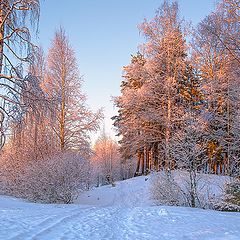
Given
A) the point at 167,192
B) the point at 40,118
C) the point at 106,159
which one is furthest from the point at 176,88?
the point at 106,159

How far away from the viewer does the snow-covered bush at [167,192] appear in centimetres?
1116

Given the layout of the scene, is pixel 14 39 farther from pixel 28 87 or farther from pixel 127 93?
pixel 127 93

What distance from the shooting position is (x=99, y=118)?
54.1 feet

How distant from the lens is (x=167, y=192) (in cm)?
1137

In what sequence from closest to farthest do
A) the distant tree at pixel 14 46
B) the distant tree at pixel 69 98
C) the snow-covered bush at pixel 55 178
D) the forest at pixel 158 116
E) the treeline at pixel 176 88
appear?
the distant tree at pixel 14 46 < the forest at pixel 158 116 < the snow-covered bush at pixel 55 178 < the treeline at pixel 176 88 < the distant tree at pixel 69 98

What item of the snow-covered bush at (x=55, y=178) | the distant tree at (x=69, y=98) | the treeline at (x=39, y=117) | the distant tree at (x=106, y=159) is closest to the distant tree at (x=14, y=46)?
the treeline at (x=39, y=117)

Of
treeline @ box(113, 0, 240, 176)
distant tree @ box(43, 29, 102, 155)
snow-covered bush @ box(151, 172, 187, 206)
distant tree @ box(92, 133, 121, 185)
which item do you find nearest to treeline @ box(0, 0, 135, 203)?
distant tree @ box(43, 29, 102, 155)

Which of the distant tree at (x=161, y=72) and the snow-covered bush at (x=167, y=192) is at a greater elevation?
the distant tree at (x=161, y=72)

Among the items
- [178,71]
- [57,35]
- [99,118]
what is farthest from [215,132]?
[57,35]

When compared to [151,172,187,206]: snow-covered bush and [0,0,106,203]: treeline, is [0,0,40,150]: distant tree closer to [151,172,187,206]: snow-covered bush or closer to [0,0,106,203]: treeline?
[0,0,106,203]: treeline

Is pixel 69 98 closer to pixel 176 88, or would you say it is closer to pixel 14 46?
pixel 176 88

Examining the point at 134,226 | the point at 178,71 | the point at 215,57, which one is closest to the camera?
the point at 134,226

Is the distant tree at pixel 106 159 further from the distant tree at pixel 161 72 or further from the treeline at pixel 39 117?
the distant tree at pixel 161 72

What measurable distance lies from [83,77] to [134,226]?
12326 millimetres
